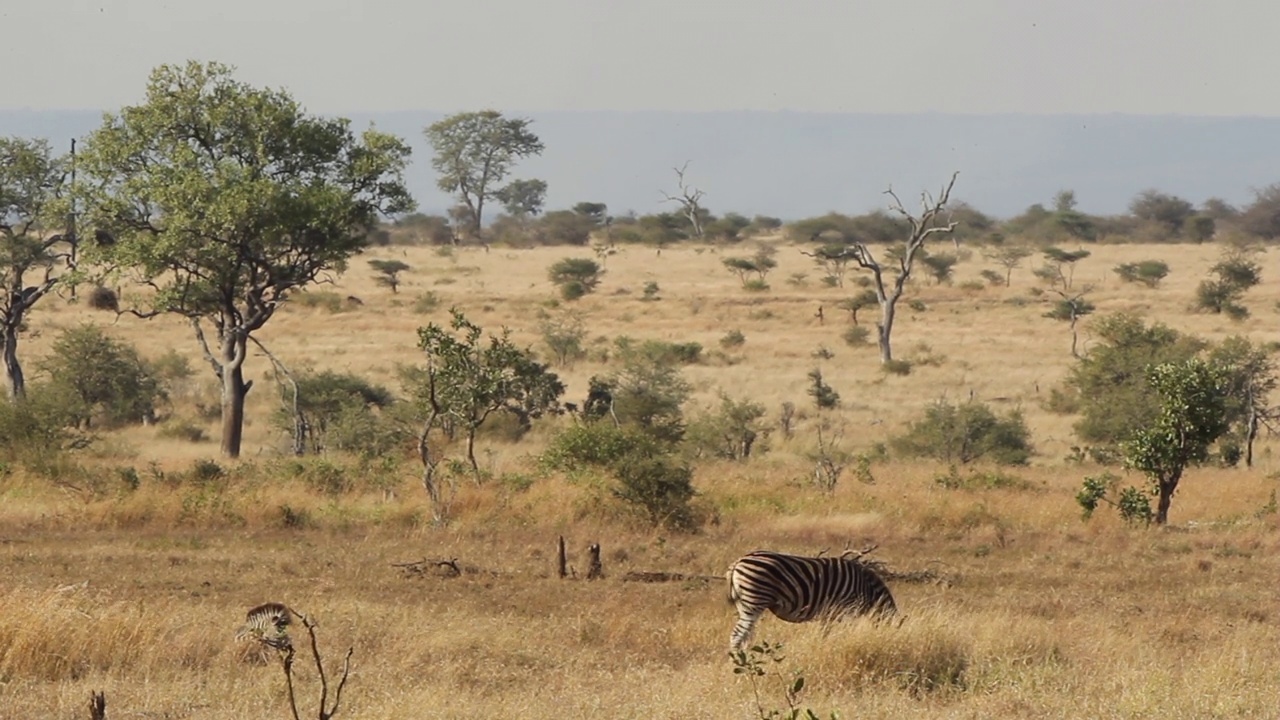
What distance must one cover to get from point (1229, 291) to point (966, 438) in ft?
90.2

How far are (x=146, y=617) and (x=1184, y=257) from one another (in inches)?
2814

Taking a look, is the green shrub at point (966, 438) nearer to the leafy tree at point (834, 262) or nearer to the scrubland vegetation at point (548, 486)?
the scrubland vegetation at point (548, 486)

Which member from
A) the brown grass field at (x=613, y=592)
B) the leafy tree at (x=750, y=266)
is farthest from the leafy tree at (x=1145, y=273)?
the brown grass field at (x=613, y=592)

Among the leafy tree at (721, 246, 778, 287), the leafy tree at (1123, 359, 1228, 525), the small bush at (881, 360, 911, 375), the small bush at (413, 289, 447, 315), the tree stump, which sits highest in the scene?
the leafy tree at (721, 246, 778, 287)

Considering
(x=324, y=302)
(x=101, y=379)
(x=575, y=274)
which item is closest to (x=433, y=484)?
(x=101, y=379)

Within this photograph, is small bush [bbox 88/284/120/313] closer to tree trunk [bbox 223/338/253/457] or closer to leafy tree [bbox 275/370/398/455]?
leafy tree [bbox 275/370/398/455]

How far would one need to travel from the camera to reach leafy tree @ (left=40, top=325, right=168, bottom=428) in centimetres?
3142

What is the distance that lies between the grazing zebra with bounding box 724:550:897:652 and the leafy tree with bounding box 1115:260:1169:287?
171 feet

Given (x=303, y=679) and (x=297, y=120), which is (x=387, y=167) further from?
(x=303, y=679)

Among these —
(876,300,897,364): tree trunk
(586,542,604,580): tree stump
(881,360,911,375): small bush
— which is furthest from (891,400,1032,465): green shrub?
(586,542,604,580): tree stump

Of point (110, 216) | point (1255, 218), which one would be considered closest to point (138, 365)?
point (110, 216)

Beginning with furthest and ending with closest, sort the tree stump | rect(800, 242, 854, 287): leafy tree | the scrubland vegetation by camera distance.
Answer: rect(800, 242, 854, 287): leafy tree, the tree stump, the scrubland vegetation

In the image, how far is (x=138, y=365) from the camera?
33.0m

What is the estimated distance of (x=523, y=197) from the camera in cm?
12712
